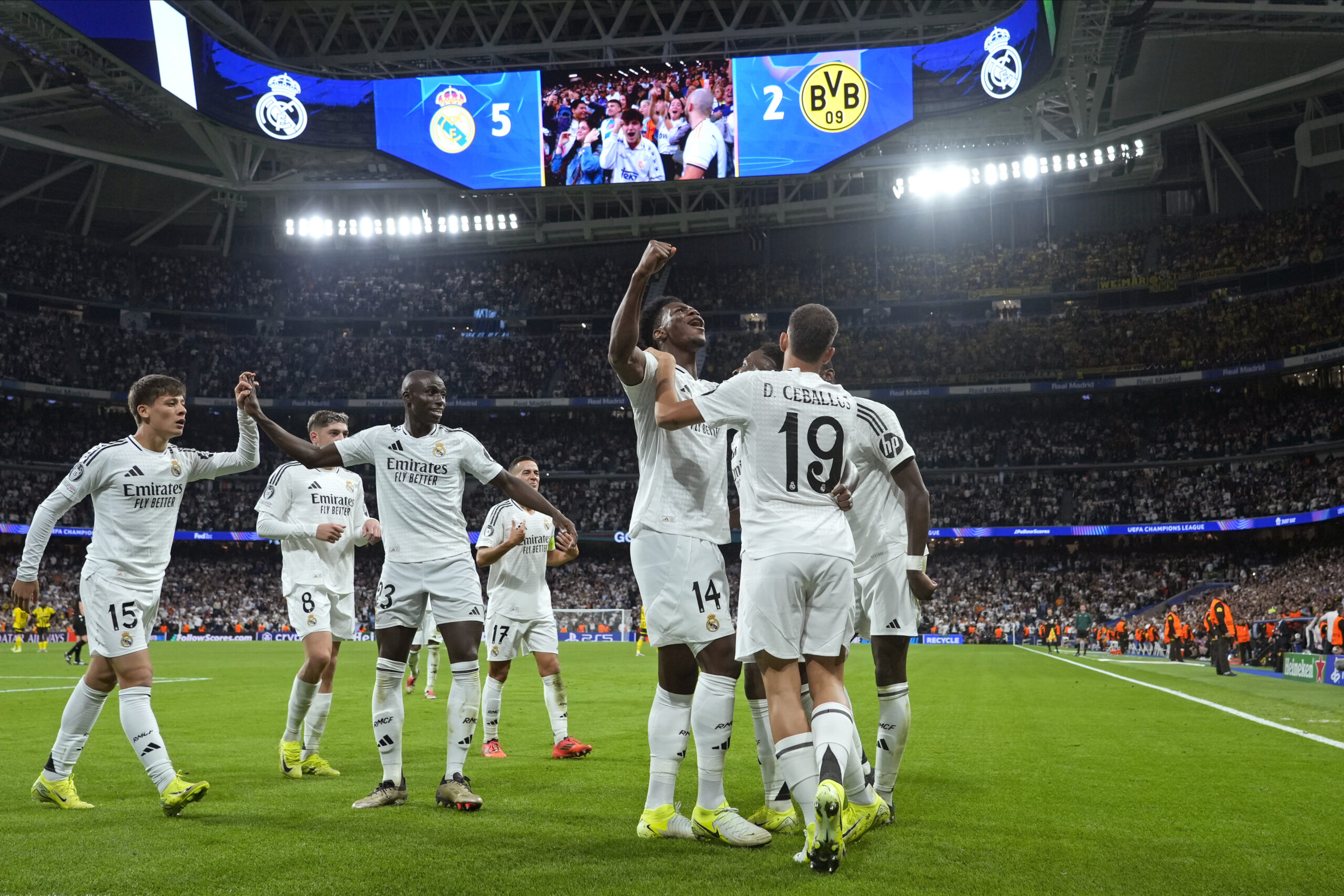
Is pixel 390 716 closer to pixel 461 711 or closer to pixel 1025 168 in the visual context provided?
pixel 461 711

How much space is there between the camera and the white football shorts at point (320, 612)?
27.8ft

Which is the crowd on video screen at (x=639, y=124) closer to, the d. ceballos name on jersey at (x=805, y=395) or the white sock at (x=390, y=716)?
the white sock at (x=390, y=716)

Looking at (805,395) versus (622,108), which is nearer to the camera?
(805,395)

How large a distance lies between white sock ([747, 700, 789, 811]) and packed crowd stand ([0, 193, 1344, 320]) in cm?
4759

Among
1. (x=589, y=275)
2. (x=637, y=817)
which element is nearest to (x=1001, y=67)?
(x=589, y=275)

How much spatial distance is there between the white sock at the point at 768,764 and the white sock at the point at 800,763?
3.04 ft

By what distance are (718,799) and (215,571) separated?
171 feet

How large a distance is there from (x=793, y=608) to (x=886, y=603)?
4.89ft

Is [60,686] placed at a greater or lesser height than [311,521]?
lesser

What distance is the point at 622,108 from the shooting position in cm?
3750

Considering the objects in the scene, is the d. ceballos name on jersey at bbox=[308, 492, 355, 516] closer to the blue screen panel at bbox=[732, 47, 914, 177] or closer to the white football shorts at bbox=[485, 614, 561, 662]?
the white football shorts at bbox=[485, 614, 561, 662]

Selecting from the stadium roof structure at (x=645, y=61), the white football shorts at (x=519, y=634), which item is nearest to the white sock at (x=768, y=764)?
the white football shorts at (x=519, y=634)

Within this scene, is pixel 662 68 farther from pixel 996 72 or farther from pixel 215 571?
pixel 215 571

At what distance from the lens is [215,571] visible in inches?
2039
